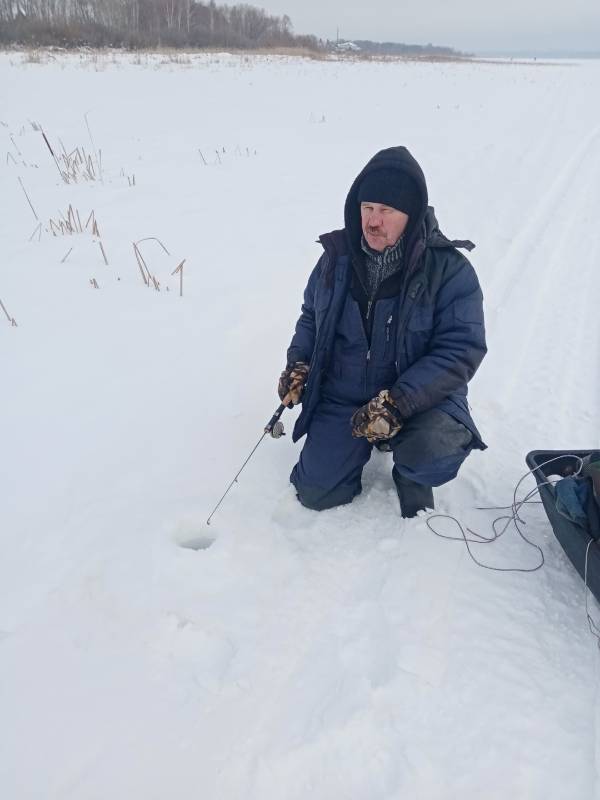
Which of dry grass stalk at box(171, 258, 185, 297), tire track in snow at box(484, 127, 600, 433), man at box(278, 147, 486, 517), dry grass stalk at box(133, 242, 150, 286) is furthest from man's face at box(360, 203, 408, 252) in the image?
dry grass stalk at box(133, 242, 150, 286)

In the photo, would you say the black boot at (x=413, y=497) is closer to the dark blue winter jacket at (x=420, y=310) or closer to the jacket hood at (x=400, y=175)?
the dark blue winter jacket at (x=420, y=310)

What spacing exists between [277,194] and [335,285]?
4.27m

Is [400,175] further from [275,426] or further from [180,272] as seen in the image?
[180,272]

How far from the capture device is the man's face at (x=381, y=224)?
206 centimetres

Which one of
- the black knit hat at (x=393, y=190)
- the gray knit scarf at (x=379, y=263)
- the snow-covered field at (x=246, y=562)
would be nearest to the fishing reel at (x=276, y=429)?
the snow-covered field at (x=246, y=562)

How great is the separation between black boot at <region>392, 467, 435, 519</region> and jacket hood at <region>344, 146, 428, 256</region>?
93 centimetres

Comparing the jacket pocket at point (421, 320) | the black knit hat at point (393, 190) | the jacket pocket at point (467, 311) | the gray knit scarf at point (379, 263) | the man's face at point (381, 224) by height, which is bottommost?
the jacket pocket at point (421, 320)

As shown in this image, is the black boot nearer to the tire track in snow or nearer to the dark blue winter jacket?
the dark blue winter jacket

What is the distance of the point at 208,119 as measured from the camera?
10094mm

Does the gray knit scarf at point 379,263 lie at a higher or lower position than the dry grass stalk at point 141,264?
higher

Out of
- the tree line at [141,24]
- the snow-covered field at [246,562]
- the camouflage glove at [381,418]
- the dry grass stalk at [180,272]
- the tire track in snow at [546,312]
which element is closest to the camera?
the snow-covered field at [246,562]

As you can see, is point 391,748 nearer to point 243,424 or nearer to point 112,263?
point 243,424

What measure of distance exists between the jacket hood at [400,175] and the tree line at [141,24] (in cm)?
2506

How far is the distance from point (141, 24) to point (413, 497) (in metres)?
43.8
